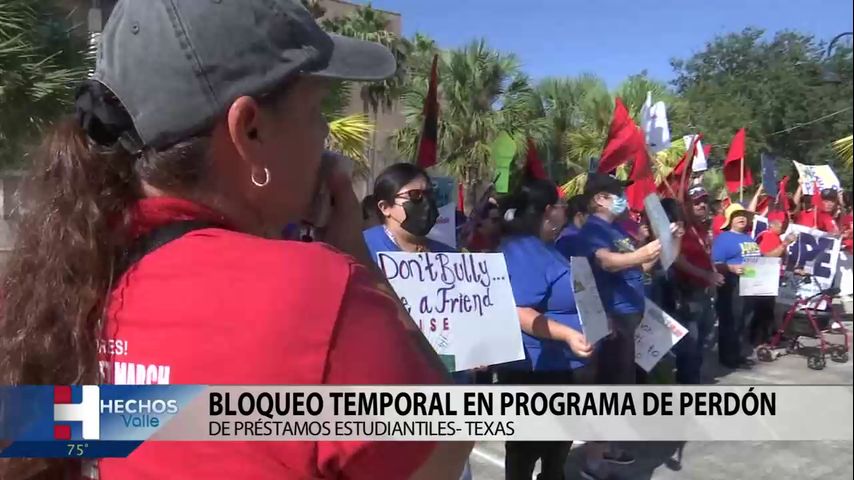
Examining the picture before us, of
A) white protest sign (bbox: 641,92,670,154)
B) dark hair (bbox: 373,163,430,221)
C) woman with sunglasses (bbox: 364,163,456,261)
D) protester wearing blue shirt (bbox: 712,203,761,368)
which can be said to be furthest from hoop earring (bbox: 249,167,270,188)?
protester wearing blue shirt (bbox: 712,203,761,368)

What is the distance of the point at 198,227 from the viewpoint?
79 cm

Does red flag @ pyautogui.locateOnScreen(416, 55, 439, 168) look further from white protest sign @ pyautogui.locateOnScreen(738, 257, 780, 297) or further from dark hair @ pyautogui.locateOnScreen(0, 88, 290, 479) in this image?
white protest sign @ pyautogui.locateOnScreen(738, 257, 780, 297)

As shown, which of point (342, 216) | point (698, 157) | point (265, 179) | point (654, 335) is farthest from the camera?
point (654, 335)

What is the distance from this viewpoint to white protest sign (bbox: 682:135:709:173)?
149 cm

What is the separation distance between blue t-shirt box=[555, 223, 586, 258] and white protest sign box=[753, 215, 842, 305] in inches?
29.1

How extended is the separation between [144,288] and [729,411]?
0.88 meters

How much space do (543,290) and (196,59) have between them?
244 centimetres

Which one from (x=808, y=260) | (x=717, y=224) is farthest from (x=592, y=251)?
(x=808, y=260)

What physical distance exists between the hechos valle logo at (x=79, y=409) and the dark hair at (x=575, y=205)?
1.69 metres

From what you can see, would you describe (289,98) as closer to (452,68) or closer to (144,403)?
(144,403)

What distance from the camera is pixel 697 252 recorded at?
4.53 metres

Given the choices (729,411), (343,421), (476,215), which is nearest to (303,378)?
(343,421)

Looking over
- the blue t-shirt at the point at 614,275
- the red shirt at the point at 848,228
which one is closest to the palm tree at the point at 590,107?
the red shirt at the point at 848,228

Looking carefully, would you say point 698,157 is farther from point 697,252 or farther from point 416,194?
point 697,252
